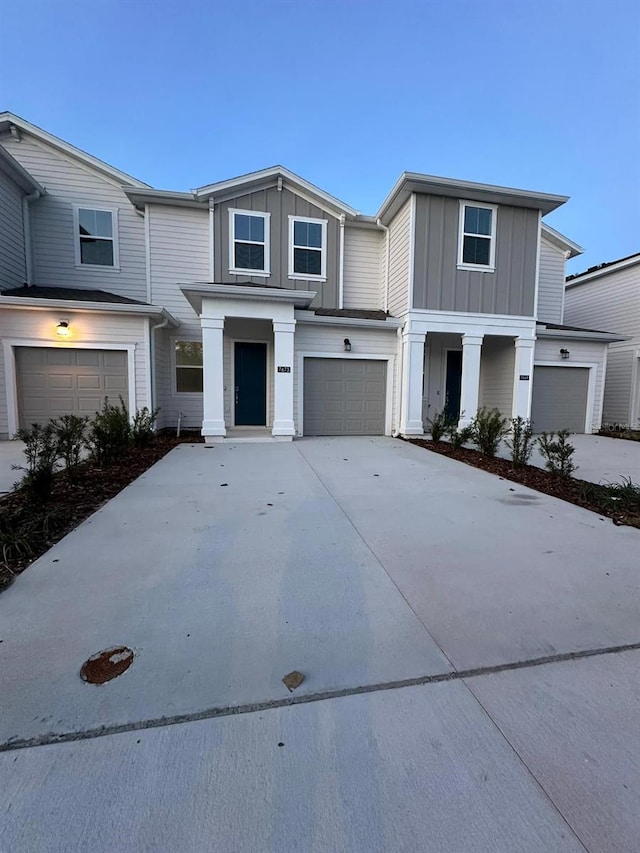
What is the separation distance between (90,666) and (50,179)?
1205 cm

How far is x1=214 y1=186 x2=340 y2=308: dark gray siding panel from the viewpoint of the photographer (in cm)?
991

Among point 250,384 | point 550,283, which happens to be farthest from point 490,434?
point 550,283

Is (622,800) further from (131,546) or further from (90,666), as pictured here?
(131,546)

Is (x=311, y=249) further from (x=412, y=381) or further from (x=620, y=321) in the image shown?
(x=620, y=321)

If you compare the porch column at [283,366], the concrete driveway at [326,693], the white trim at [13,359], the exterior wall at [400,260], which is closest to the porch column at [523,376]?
the exterior wall at [400,260]

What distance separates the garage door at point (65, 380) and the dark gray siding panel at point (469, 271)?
23.5 feet

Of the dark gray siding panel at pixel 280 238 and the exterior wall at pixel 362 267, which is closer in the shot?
the dark gray siding panel at pixel 280 238

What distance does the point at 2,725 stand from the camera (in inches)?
58.2

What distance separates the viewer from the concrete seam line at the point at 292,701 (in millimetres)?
1432

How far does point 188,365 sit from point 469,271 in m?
7.38

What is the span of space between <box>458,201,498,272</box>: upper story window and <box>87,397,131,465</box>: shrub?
26.7ft

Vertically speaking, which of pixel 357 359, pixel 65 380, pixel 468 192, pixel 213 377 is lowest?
pixel 65 380

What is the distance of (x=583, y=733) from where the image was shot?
1485mm

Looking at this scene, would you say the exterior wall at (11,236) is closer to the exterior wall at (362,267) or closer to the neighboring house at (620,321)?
the exterior wall at (362,267)
